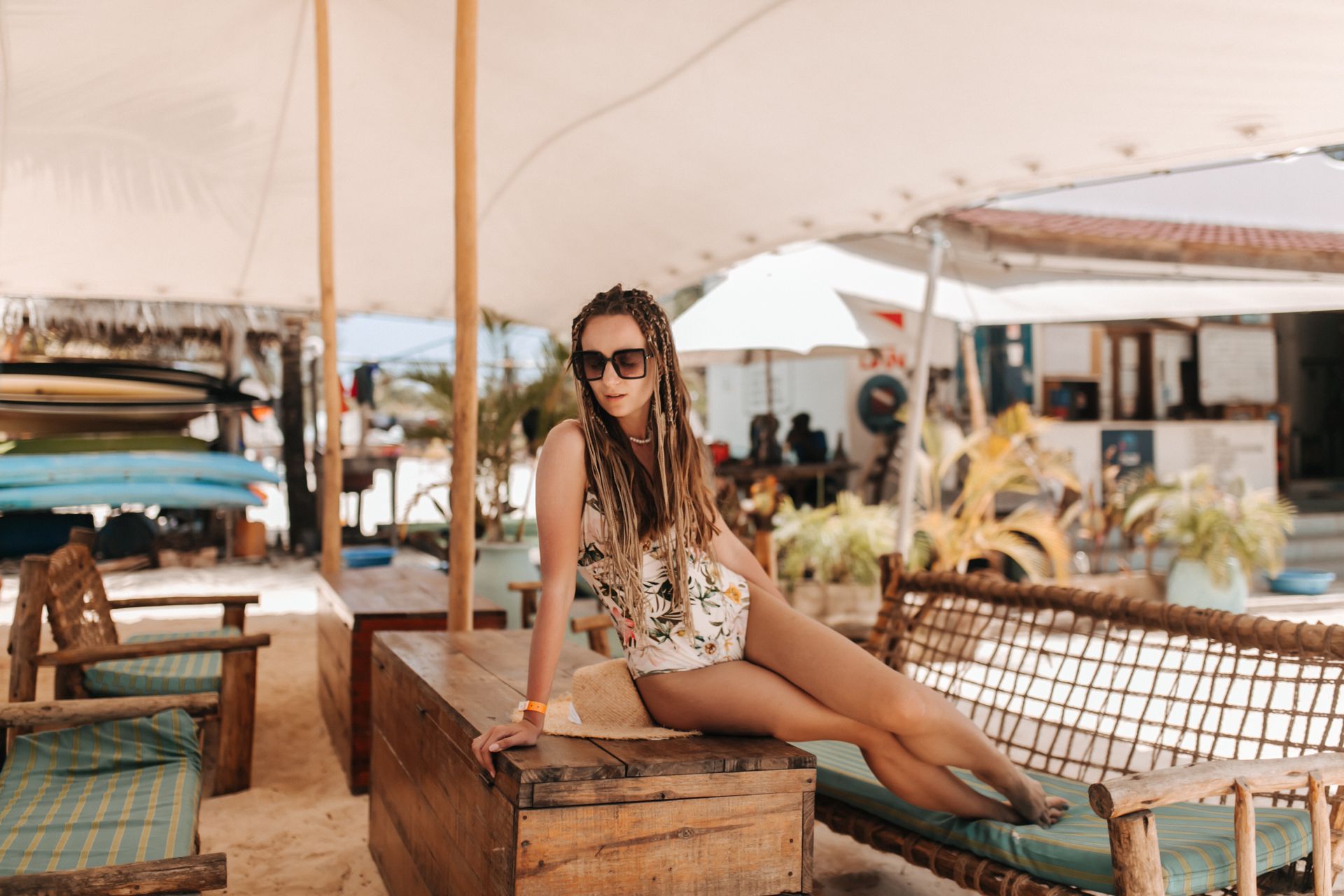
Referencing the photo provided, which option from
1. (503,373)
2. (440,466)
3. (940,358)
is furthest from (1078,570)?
(440,466)

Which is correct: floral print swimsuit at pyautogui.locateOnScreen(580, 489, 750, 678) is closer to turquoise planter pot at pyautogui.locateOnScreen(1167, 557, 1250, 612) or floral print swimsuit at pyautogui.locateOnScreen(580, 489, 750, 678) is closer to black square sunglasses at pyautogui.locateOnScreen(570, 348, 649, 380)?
black square sunglasses at pyautogui.locateOnScreen(570, 348, 649, 380)

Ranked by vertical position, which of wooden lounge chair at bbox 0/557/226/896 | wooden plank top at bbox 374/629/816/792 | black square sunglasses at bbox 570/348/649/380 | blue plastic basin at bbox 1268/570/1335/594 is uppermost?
black square sunglasses at bbox 570/348/649/380

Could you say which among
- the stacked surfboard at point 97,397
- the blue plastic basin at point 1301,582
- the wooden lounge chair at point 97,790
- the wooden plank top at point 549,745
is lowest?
the blue plastic basin at point 1301,582

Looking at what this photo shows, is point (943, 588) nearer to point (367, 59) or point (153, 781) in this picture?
point (153, 781)

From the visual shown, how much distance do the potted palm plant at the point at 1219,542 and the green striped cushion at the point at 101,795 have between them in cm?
705

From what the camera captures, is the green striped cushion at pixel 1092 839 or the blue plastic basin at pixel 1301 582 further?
the blue plastic basin at pixel 1301 582

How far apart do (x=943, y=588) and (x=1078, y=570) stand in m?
5.93

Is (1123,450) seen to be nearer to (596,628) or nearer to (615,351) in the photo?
(596,628)

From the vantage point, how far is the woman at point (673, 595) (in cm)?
209

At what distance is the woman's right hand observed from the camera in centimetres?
189

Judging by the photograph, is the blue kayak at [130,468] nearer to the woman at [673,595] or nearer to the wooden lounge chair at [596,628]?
the wooden lounge chair at [596,628]

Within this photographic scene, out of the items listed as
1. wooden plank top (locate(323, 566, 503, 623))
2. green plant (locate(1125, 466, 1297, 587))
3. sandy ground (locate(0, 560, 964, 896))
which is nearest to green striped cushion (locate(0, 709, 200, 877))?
sandy ground (locate(0, 560, 964, 896))

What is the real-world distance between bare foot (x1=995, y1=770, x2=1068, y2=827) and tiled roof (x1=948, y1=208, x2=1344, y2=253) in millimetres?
4517

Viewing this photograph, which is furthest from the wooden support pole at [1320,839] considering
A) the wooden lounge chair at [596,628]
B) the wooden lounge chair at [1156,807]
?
the wooden lounge chair at [596,628]
